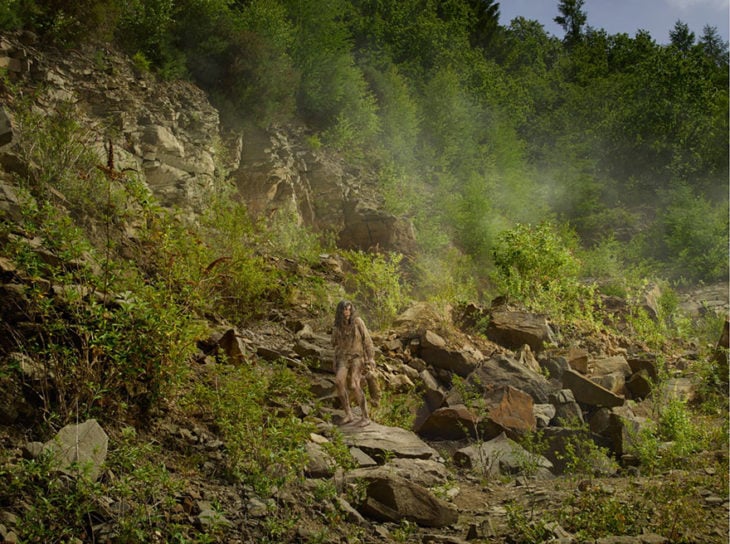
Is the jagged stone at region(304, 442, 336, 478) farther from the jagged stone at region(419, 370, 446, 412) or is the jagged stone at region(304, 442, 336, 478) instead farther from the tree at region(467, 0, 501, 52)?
the tree at region(467, 0, 501, 52)

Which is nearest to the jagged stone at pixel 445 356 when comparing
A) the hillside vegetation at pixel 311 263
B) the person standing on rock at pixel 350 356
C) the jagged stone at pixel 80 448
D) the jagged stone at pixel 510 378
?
the jagged stone at pixel 510 378

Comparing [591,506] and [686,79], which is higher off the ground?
[686,79]

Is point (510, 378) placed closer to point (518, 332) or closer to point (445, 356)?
point (445, 356)

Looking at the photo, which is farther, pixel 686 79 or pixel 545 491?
pixel 686 79

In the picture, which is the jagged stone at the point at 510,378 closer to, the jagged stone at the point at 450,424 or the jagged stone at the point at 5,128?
the jagged stone at the point at 450,424

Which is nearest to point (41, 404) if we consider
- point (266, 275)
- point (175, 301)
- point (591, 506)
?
point (175, 301)

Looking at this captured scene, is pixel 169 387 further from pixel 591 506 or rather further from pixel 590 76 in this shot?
pixel 590 76

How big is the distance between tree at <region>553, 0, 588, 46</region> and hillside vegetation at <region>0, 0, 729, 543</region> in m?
8.57

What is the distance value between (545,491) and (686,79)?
2965 cm

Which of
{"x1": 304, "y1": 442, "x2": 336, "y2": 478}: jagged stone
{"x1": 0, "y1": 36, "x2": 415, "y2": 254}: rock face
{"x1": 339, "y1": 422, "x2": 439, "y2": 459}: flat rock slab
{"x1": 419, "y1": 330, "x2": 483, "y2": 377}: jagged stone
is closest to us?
{"x1": 304, "y1": 442, "x2": 336, "y2": 478}: jagged stone

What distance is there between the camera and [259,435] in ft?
16.3

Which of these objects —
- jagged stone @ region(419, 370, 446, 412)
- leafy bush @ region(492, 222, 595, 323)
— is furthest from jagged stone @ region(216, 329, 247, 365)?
leafy bush @ region(492, 222, 595, 323)

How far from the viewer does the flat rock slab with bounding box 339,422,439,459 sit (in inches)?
239

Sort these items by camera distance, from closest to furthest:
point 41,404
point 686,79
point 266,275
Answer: point 41,404 < point 266,275 < point 686,79
